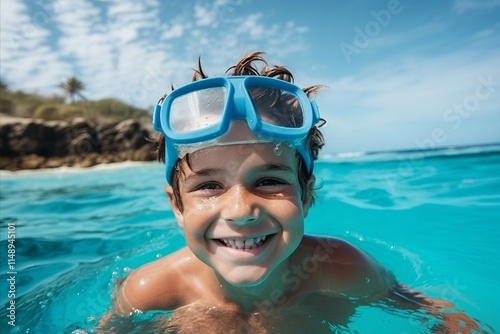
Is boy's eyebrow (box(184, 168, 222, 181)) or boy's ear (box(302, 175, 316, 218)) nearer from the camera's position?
boy's eyebrow (box(184, 168, 222, 181))

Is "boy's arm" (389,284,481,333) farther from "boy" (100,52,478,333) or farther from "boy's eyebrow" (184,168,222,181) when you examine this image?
"boy's eyebrow" (184,168,222,181)

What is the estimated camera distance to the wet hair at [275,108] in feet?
7.37

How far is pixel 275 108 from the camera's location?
2.23 metres

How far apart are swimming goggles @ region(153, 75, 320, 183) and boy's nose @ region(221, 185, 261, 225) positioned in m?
0.30

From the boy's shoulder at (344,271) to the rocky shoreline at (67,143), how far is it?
66.3 ft

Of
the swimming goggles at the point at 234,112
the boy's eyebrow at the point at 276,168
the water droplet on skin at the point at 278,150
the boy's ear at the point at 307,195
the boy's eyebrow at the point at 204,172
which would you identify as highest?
the swimming goggles at the point at 234,112

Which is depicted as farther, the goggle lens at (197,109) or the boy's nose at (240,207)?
the goggle lens at (197,109)

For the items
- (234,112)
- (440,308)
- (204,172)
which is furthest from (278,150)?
(440,308)

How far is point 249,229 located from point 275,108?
745 mm

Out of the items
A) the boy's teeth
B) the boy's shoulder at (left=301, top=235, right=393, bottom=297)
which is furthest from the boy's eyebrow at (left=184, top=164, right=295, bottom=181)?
the boy's shoulder at (left=301, top=235, right=393, bottom=297)

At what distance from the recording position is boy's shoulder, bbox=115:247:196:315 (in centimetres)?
264

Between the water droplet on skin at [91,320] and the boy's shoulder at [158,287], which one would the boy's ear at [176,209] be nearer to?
the boy's shoulder at [158,287]

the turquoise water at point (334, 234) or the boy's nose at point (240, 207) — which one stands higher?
the boy's nose at point (240, 207)

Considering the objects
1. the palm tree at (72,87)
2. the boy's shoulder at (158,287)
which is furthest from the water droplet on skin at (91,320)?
the palm tree at (72,87)
